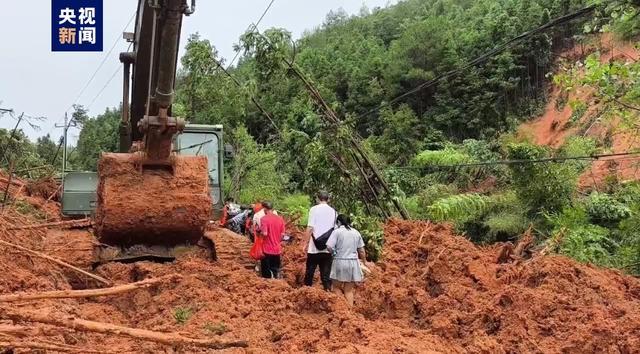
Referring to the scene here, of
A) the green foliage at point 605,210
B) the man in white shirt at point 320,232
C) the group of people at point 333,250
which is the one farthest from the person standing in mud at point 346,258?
the green foliage at point 605,210

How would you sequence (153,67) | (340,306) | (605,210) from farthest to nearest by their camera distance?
(605,210) → (153,67) → (340,306)

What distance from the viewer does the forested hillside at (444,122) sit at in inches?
478

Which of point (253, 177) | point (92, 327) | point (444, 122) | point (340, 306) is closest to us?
point (92, 327)

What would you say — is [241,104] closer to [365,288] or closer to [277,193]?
[277,193]

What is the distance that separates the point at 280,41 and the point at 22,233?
5.51m

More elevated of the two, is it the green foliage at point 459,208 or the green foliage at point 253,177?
the green foliage at point 253,177

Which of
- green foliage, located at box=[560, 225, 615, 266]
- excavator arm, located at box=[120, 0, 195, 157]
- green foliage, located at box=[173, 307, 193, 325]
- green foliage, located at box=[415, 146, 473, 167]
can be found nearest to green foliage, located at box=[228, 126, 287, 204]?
green foliage, located at box=[415, 146, 473, 167]

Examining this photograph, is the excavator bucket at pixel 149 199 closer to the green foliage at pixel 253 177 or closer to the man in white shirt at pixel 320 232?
the man in white shirt at pixel 320 232

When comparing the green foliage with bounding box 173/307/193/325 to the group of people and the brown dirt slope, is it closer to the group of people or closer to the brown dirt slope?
the group of people

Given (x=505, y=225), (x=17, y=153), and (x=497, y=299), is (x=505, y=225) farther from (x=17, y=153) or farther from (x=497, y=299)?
(x=17, y=153)

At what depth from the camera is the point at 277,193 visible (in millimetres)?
23375

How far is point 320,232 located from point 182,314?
2.19 m

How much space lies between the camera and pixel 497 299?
24.5ft

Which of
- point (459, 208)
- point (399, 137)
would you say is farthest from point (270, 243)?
point (399, 137)
